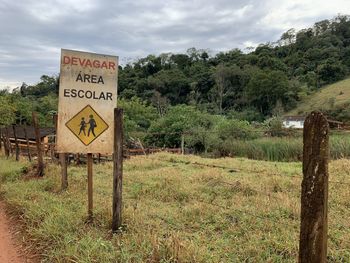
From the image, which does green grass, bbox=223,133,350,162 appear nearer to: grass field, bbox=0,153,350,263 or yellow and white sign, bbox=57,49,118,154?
grass field, bbox=0,153,350,263

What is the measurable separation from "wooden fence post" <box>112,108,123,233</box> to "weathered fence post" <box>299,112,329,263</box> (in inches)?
114

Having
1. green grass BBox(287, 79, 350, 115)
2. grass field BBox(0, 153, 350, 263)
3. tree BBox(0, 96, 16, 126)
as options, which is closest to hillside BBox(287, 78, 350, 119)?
green grass BBox(287, 79, 350, 115)

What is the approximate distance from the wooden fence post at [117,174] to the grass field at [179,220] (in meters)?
0.15

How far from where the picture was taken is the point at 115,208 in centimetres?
487

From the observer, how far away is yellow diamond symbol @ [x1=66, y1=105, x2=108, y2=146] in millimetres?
5320

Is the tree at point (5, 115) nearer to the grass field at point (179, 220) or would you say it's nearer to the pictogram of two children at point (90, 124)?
the grass field at point (179, 220)

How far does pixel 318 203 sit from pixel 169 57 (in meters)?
82.2

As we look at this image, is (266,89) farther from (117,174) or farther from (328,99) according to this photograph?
(117,174)

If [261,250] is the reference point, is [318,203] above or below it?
above

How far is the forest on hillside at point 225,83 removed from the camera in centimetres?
5125

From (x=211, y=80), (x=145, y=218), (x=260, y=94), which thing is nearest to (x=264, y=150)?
(x=145, y=218)

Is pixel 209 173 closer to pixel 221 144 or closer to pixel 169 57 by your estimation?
pixel 221 144

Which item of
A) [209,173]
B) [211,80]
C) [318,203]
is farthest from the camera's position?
[211,80]

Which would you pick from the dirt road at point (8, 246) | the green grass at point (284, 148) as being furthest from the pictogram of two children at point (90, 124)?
the green grass at point (284, 148)
